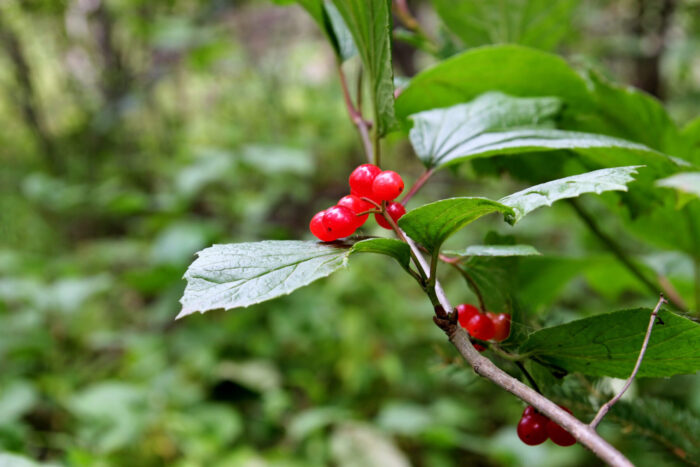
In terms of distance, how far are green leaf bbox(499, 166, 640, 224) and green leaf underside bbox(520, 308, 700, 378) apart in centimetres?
8

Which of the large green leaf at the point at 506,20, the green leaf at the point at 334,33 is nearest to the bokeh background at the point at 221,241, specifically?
the large green leaf at the point at 506,20

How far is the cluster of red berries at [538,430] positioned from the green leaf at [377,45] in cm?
23

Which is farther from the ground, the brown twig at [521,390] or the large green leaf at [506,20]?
the large green leaf at [506,20]

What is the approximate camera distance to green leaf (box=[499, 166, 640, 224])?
0.92 feet

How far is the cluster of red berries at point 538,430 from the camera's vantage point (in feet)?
1.09

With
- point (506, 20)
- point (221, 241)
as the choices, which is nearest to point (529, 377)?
point (506, 20)

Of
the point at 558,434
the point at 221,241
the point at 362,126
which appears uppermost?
the point at 362,126

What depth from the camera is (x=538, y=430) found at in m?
0.33

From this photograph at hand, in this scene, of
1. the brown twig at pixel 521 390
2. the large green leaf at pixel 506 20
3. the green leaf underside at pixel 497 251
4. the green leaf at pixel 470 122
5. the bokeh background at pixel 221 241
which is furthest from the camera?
the bokeh background at pixel 221 241

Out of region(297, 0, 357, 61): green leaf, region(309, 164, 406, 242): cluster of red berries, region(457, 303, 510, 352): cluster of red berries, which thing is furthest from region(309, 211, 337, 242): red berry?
region(297, 0, 357, 61): green leaf

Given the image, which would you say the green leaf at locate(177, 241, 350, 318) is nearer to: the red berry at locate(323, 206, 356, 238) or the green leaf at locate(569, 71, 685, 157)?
the red berry at locate(323, 206, 356, 238)

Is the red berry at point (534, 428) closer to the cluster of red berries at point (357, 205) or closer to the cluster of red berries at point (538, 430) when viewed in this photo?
the cluster of red berries at point (538, 430)

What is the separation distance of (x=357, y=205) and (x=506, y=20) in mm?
448

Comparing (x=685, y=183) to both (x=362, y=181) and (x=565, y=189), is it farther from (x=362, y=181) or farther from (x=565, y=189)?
(x=362, y=181)
